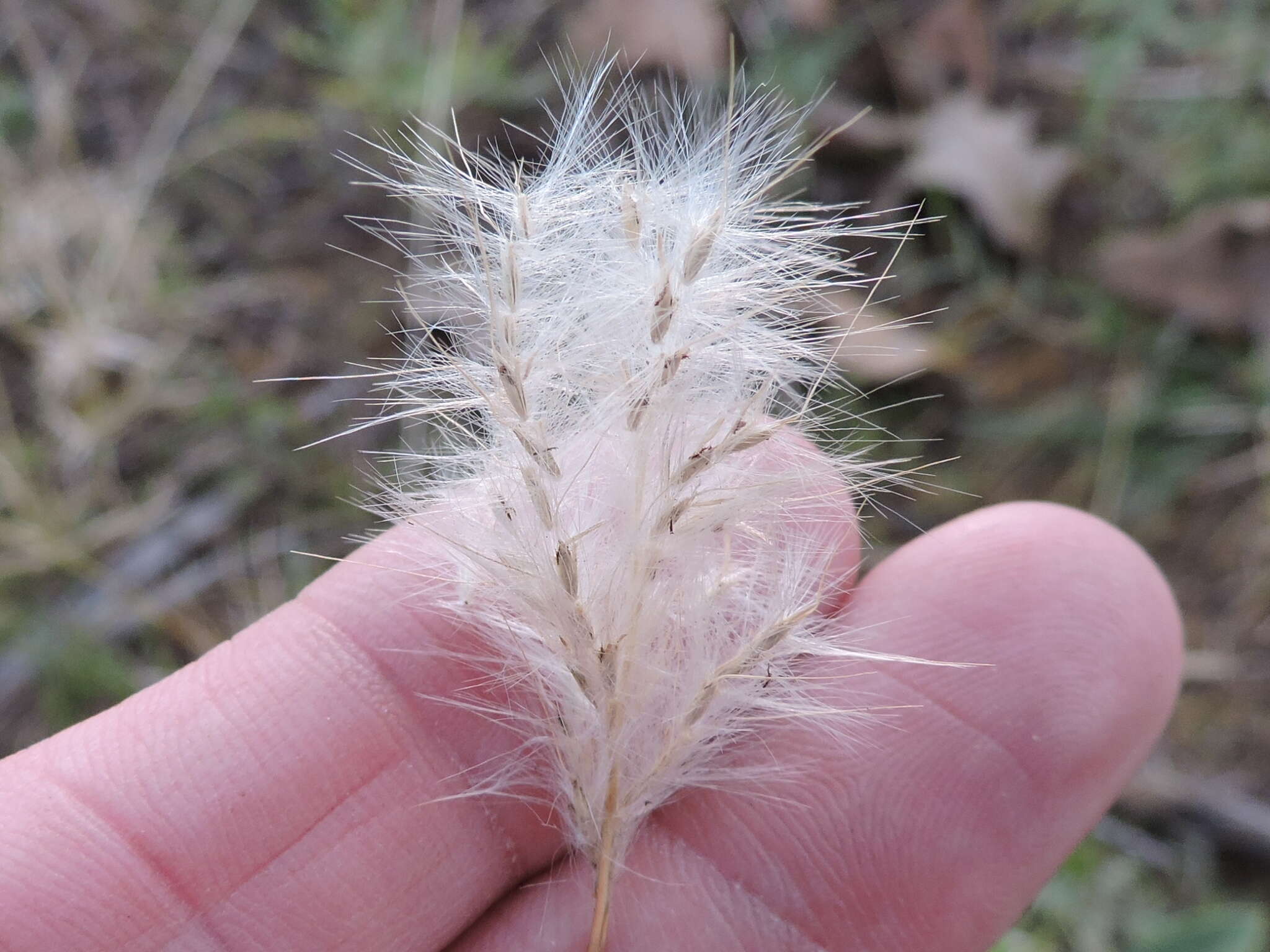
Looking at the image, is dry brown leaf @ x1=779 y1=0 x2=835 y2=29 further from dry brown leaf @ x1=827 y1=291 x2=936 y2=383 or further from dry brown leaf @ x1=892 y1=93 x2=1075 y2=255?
dry brown leaf @ x1=827 y1=291 x2=936 y2=383

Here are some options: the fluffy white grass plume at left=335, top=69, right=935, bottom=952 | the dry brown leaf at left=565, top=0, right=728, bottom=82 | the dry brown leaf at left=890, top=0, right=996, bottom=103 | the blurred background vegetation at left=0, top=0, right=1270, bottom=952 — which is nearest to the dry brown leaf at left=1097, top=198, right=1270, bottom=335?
the blurred background vegetation at left=0, top=0, right=1270, bottom=952

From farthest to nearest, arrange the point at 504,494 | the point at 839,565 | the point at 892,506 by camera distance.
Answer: the point at 892,506 < the point at 839,565 < the point at 504,494

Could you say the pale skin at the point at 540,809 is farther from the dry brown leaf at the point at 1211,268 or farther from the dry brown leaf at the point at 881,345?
the dry brown leaf at the point at 1211,268

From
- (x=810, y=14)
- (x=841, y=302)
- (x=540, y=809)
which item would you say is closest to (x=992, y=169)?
(x=841, y=302)

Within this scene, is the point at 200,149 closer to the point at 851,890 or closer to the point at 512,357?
the point at 512,357

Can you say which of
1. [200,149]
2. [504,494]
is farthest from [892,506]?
[200,149]

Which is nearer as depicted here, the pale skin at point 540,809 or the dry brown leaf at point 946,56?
the pale skin at point 540,809

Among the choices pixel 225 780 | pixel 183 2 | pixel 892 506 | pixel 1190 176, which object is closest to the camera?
pixel 225 780

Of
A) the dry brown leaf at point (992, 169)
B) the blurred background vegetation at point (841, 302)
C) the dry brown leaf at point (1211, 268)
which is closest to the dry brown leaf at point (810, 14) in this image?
the blurred background vegetation at point (841, 302)
